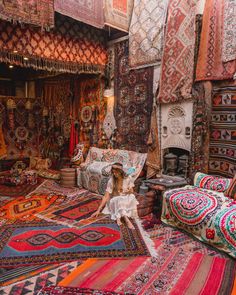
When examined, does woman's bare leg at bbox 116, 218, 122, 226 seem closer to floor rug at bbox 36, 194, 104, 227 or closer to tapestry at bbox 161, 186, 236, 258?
floor rug at bbox 36, 194, 104, 227

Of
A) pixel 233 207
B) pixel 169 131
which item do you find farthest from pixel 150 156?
pixel 233 207

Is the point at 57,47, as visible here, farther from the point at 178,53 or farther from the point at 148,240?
the point at 148,240

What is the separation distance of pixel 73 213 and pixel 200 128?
2.70 meters

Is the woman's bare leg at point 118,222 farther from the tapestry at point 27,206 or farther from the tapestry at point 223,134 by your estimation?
the tapestry at point 223,134

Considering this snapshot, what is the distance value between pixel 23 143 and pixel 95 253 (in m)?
6.18

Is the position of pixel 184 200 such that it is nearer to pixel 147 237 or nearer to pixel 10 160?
pixel 147 237

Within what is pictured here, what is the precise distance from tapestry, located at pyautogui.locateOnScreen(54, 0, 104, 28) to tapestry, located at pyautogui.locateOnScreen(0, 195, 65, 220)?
361 cm

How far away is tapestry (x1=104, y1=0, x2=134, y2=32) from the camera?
5344 millimetres

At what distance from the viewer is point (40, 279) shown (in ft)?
8.55

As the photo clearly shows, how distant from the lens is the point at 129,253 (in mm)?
3135

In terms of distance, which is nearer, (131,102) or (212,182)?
(212,182)

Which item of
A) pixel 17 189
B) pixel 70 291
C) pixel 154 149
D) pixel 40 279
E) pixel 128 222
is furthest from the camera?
pixel 17 189

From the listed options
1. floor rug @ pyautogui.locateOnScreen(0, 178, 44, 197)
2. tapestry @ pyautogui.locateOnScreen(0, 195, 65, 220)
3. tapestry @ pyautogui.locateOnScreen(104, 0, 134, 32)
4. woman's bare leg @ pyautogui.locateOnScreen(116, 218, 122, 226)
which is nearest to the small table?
woman's bare leg @ pyautogui.locateOnScreen(116, 218, 122, 226)

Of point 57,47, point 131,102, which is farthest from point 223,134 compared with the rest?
point 57,47
